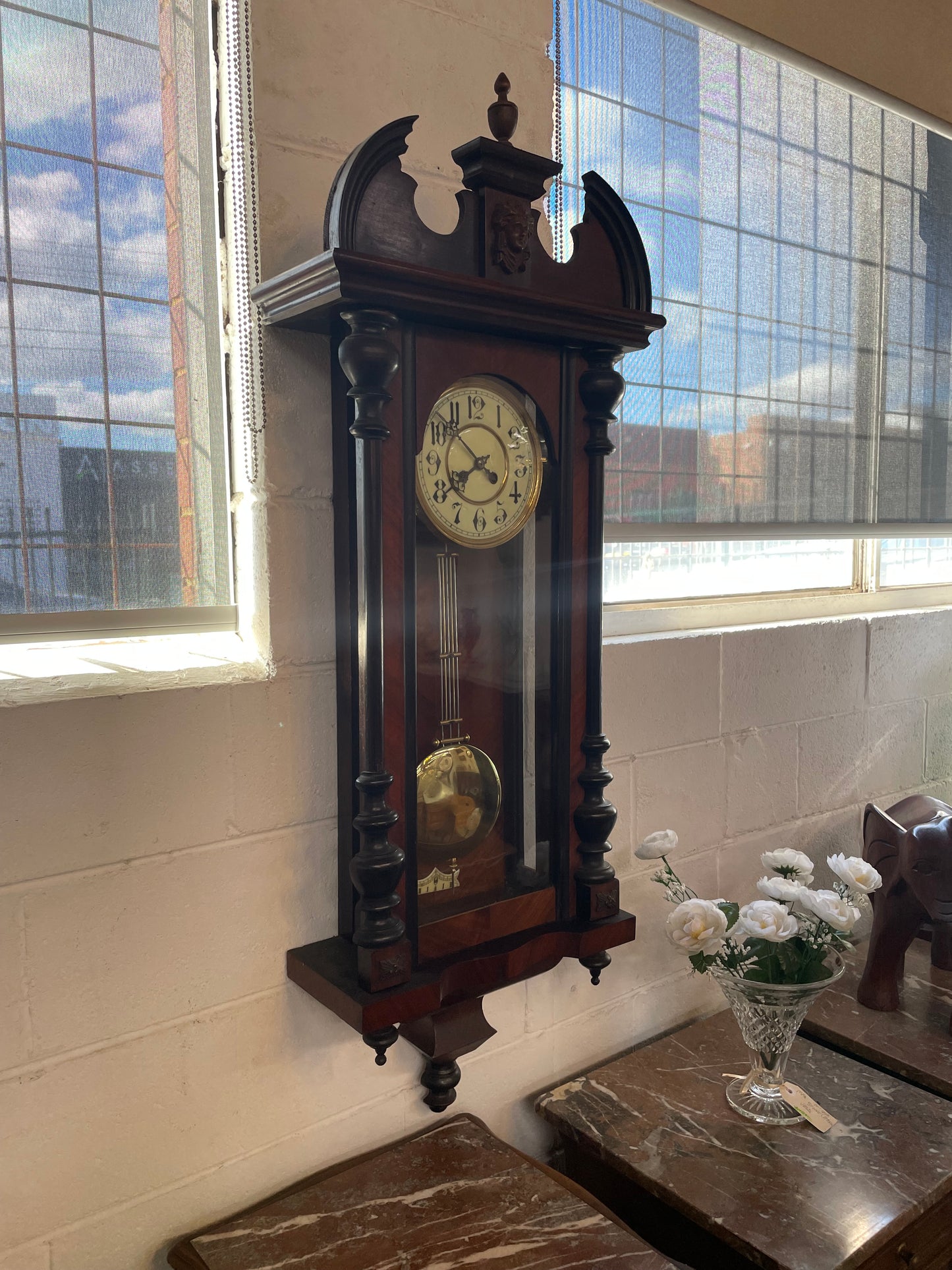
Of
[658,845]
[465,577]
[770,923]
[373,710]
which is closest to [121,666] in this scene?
[373,710]

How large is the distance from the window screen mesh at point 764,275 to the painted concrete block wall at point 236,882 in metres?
0.22

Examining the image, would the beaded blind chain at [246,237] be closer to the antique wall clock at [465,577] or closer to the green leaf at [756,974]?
the antique wall clock at [465,577]

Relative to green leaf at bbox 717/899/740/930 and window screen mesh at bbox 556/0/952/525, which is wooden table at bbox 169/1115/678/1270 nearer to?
green leaf at bbox 717/899/740/930

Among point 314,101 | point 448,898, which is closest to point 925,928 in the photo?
point 448,898

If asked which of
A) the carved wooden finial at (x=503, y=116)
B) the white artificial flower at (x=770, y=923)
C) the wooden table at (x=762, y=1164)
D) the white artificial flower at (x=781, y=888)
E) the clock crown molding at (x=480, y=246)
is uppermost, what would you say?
the carved wooden finial at (x=503, y=116)

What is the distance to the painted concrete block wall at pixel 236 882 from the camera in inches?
37.7

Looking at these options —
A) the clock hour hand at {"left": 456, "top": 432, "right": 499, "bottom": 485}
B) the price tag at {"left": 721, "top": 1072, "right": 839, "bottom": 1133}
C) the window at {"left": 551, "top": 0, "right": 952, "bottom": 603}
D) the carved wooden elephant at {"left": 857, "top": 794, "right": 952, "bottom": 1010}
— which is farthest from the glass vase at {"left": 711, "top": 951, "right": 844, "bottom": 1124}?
the clock hour hand at {"left": 456, "top": 432, "right": 499, "bottom": 485}

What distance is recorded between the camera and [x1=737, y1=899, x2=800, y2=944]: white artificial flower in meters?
1.24

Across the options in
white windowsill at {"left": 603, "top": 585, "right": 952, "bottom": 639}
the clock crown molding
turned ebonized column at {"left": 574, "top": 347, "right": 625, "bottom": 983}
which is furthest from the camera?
white windowsill at {"left": 603, "top": 585, "right": 952, "bottom": 639}

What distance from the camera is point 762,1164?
119 cm

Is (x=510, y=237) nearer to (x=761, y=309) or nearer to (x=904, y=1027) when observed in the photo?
(x=761, y=309)

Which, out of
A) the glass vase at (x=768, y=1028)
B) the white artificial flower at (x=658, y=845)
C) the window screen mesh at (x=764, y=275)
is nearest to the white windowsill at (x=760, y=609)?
the window screen mesh at (x=764, y=275)

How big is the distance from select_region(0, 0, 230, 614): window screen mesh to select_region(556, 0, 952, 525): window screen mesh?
558mm

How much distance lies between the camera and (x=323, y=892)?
1153mm
